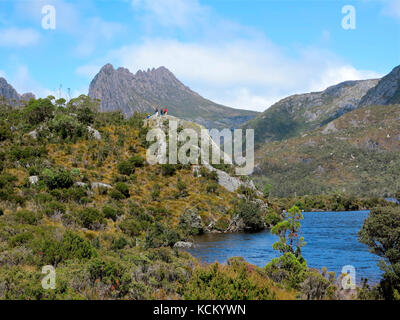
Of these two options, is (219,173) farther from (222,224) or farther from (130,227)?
(130,227)

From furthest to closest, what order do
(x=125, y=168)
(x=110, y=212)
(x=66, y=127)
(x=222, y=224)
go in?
(x=66, y=127), (x=222, y=224), (x=125, y=168), (x=110, y=212)

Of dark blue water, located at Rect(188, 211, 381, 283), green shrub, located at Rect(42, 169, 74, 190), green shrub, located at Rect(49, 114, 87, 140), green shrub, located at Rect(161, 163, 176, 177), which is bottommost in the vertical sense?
dark blue water, located at Rect(188, 211, 381, 283)

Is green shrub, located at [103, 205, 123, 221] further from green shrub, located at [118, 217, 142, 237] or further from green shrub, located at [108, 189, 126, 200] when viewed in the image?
green shrub, located at [108, 189, 126, 200]

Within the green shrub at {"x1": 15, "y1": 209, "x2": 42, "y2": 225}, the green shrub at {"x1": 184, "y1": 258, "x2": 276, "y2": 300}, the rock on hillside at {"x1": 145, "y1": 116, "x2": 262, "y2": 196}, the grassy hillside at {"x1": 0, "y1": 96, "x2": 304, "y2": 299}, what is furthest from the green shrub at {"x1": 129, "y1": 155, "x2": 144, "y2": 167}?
the green shrub at {"x1": 184, "y1": 258, "x2": 276, "y2": 300}

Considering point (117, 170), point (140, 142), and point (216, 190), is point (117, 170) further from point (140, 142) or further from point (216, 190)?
point (216, 190)

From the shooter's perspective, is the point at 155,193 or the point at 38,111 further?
the point at 38,111

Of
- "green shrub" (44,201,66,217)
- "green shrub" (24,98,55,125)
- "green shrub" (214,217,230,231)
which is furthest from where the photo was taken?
"green shrub" (24,98,55,125)

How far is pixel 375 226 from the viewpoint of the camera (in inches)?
847

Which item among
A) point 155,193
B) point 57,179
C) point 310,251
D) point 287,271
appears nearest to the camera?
point 287,271

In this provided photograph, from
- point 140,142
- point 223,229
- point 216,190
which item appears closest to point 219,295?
point 223,229

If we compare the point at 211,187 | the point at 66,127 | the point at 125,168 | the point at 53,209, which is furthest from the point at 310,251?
the point at 66,127

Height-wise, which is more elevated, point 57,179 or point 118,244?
point 57,179

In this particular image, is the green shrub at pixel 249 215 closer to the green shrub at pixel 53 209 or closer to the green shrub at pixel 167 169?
the green shrub at pixel 167 169
